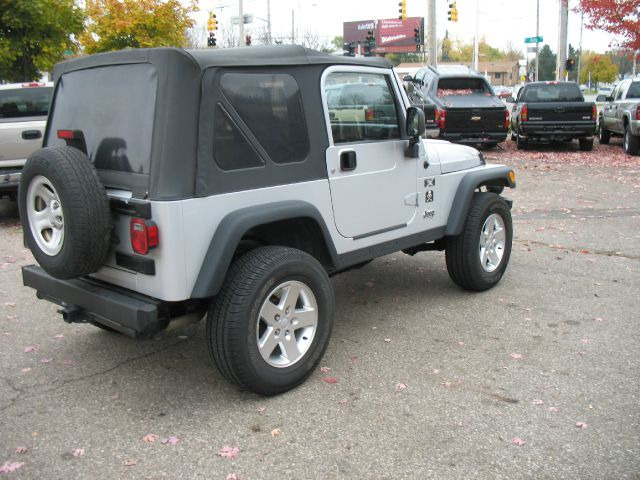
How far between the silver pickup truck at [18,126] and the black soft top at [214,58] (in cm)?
497

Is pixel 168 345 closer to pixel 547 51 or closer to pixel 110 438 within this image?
pixel 110 438

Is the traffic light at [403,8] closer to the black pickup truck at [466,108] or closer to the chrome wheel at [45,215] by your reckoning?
the black pickup truck at [466,108]

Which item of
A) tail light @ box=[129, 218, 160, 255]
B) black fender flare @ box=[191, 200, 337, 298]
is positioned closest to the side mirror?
black fender flare @ box=[191, 200, 337, 298]

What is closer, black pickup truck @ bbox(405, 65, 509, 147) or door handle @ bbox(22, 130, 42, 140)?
door handle @ bbox(22, 130, 42, 140)

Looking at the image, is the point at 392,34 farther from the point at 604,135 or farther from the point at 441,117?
the point at 441,117

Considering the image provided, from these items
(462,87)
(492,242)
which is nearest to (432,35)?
(462,87)

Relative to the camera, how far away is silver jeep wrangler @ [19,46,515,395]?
3441mm

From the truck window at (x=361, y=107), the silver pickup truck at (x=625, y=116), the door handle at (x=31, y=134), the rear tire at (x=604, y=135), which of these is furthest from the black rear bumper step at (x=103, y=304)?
the rear tire at (x=604, y=135)

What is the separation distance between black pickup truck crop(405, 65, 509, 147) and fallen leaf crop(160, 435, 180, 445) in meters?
12.8

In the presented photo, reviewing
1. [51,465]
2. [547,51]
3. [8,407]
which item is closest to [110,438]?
[51,465]

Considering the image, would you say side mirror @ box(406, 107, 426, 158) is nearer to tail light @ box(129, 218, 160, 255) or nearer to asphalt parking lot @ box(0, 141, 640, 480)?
asphalt parking lot @ box(0, 141, 640, 480)

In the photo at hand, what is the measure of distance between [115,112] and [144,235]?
0.82 m

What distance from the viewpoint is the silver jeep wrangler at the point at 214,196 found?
344cm

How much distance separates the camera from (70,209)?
3.39 meters
